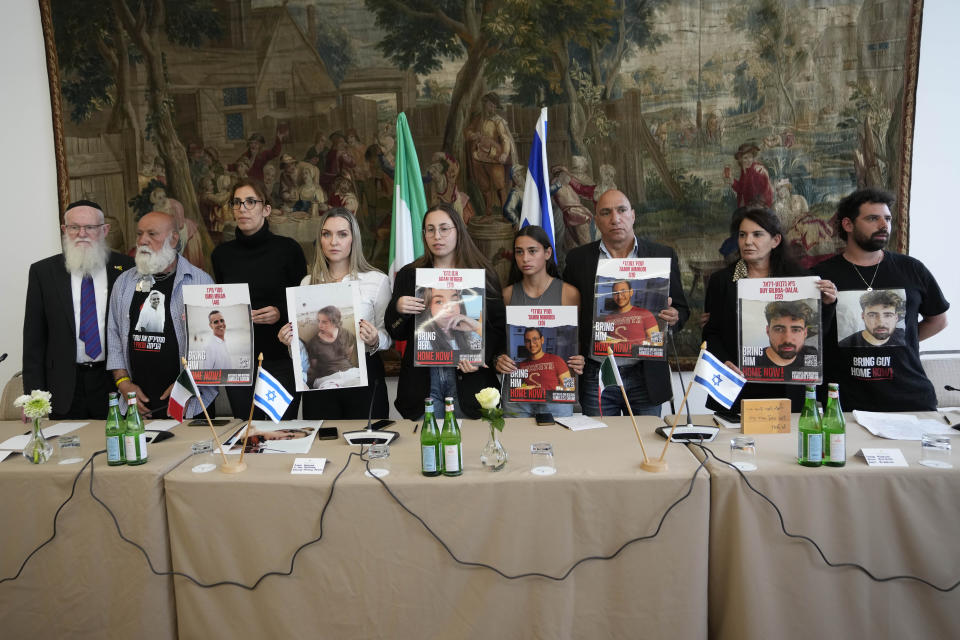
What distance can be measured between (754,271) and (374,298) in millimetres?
2013

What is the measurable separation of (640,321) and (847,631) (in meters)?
1.45

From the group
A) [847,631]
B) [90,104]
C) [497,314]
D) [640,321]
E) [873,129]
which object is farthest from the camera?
[90,104]

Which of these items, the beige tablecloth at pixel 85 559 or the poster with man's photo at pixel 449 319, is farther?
the poster with man's photo at pixel 449 319

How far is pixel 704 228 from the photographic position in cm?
445

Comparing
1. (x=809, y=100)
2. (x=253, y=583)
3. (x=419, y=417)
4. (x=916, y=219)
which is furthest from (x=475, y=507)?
(x=916, y=219)

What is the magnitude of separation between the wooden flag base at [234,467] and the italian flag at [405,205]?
7.28ft

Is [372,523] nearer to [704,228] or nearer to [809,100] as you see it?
[704,228]

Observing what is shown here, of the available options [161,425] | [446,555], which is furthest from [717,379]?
[161,425]

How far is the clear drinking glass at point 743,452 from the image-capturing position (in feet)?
7.17

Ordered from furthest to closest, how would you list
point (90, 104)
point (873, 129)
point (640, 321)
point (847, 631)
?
point (90, 104)
point (873, 129)
point (640, 321)
point (847, 631)

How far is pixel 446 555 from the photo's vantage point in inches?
83.7

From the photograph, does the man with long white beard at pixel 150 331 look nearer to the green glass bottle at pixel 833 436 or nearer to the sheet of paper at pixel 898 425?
the green glass bottle at pixel 833 436

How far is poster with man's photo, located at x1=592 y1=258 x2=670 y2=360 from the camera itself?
2.89 meters

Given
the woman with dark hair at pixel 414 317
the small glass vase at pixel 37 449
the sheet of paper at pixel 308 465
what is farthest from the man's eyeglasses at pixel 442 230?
the small glass vase at pixel 37 449
